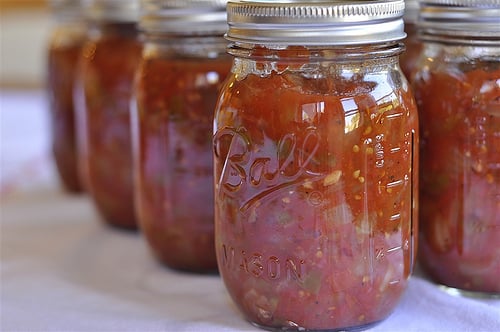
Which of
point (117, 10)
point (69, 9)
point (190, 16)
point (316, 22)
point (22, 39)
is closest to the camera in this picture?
point (316, 22)

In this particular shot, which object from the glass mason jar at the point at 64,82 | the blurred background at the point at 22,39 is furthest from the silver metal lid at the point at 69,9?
the blurred background at the point at 22,39

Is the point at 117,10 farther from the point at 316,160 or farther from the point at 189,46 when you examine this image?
the point at 316,160

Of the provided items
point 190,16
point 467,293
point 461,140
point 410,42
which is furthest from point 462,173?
point 190,16

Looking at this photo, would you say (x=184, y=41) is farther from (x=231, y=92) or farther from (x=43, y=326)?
(x=43, y=326)


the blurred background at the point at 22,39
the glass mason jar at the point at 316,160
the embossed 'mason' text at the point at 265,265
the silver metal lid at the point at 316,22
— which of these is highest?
the silver metal lid at the point at 316,22

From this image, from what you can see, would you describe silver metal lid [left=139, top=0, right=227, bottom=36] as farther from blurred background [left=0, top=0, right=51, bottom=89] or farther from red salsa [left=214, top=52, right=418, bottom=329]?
blurred background [left=0, top=0, right=51, bottom=89]

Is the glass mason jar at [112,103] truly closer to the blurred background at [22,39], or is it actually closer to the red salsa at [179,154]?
the red salsa at [179,154]

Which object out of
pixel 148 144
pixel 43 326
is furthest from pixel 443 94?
pixel 43 326
